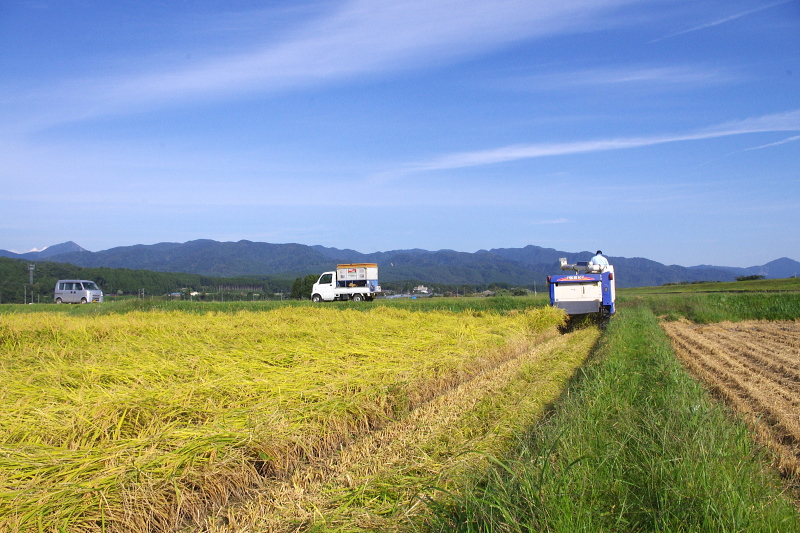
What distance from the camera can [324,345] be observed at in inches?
377

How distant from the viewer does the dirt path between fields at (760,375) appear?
5100 millimetres

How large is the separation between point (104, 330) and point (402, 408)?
8311 millimetres

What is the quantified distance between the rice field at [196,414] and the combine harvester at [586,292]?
752 cm

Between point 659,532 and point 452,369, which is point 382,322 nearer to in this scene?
point 452,369

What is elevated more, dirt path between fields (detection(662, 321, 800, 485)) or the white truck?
the white truck

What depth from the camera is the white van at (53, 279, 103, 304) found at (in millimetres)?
35094

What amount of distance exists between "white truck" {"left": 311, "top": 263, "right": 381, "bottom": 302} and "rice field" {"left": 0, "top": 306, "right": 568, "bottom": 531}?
24021mm

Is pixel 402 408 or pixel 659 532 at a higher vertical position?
pixel 659 532

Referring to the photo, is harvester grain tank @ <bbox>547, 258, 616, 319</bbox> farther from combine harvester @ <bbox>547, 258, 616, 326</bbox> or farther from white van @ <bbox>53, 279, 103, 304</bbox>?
white van @ <bbox>53, 279, 103, 304</bbox>

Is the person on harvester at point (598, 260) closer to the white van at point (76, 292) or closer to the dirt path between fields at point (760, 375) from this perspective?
the dirt path between fields at point (760, 375)

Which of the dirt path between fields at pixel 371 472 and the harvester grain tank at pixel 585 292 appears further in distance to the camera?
the harvester grain tank at pixel 585 292

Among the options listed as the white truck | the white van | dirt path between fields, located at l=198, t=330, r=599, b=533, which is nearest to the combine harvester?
dirt path between fields, located at l=198, t=330, r=599, b=533

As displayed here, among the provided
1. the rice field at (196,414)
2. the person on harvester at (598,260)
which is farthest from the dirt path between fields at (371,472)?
the person on harvester at (598,260)

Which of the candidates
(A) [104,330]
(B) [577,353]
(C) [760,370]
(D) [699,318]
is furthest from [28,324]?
(D) [699,318]
